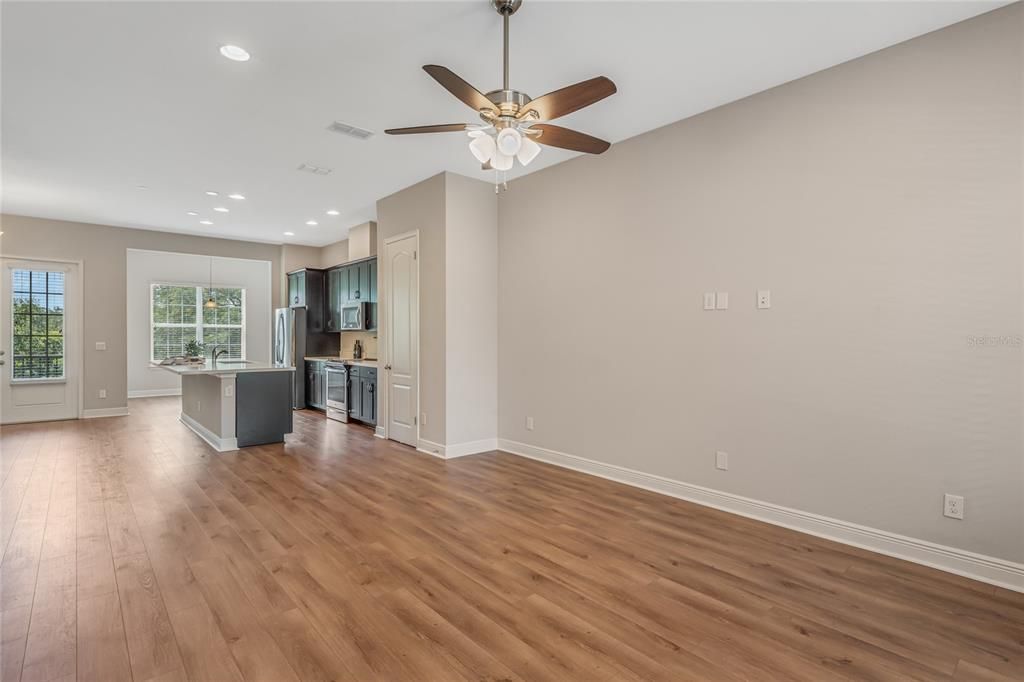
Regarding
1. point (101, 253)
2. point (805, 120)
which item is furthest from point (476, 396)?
point (101, 253)

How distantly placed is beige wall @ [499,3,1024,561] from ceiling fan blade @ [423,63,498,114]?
2050 millimetres

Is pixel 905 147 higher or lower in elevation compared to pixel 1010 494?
higher

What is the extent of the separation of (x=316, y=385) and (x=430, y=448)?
155 inches

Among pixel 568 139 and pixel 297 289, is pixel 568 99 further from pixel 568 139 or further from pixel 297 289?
pixel 297 289

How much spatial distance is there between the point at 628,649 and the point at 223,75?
400cm

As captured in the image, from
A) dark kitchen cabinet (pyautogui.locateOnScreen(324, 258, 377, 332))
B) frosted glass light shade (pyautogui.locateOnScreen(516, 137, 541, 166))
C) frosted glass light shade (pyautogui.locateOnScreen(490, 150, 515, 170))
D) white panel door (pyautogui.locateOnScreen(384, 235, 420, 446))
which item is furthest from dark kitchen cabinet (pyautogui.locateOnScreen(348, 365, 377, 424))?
frosted glass light shade (pyautogui.locateOnScreen(516, 137, 541, 166))

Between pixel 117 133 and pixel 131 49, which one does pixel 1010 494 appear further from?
pixel 117 133

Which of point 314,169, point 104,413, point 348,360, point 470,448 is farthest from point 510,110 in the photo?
point 104,413

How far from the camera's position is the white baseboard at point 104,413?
7.63m

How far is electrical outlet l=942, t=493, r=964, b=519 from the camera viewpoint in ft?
8.79

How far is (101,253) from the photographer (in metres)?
7.70

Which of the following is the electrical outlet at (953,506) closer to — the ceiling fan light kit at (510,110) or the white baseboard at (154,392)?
the ceiling fan light kit at (510,110)

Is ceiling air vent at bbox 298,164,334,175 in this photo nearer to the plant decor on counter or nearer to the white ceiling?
the white ceiling

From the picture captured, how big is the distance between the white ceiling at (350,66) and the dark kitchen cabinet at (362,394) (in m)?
2.89
